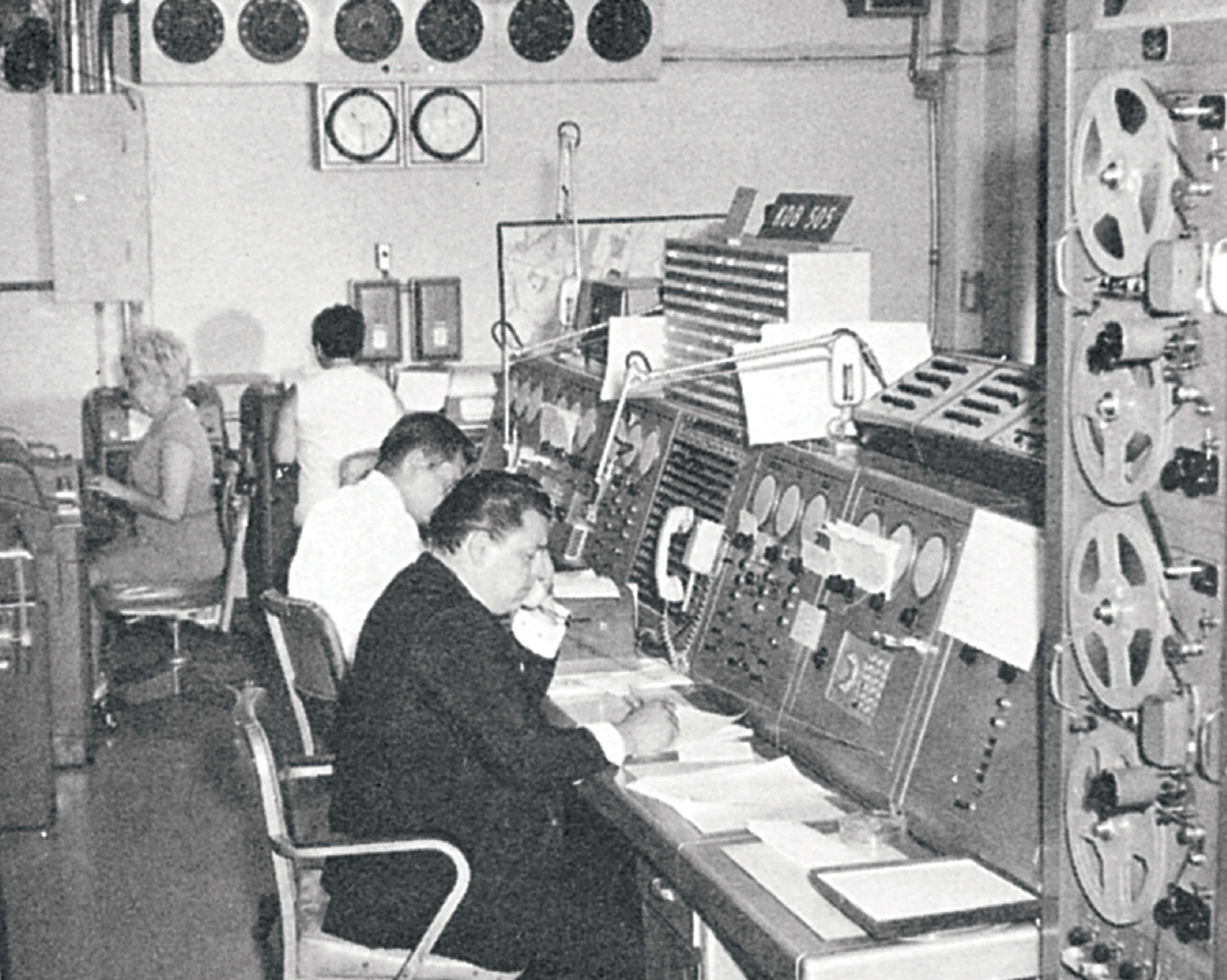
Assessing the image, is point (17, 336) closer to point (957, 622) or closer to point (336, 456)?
point (336, 456)

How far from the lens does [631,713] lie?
3420 millimetres

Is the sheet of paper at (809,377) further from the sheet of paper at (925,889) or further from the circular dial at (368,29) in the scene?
the circular dial at (368,29)

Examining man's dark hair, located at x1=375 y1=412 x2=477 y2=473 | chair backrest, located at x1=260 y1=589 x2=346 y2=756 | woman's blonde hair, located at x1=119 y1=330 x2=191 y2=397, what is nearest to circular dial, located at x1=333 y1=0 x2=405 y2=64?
woman's blonde hair, located at x1=119 y1=330 x2=191 y2=397

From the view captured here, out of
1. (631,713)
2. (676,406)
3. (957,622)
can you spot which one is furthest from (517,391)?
(957,622)

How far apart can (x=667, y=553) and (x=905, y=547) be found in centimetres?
91

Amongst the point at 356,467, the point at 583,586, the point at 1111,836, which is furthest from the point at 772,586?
the point at 356,467

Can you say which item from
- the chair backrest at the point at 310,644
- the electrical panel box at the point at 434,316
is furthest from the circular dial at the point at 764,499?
the electrical panel box at the point at 434,316

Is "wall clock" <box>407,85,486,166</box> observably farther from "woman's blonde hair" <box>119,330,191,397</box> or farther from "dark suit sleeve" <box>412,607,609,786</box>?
"dark suit sleeve" <box>412,607,609,786</box>

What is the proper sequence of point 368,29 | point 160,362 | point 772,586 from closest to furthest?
point 772,586 → point 160,362 → point 368,29

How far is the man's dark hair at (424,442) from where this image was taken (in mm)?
4246

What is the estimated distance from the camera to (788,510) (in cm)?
362

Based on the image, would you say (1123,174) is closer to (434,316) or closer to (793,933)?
(793,933)

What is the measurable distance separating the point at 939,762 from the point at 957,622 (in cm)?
21

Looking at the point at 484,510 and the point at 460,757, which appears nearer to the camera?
the point at 460,757
